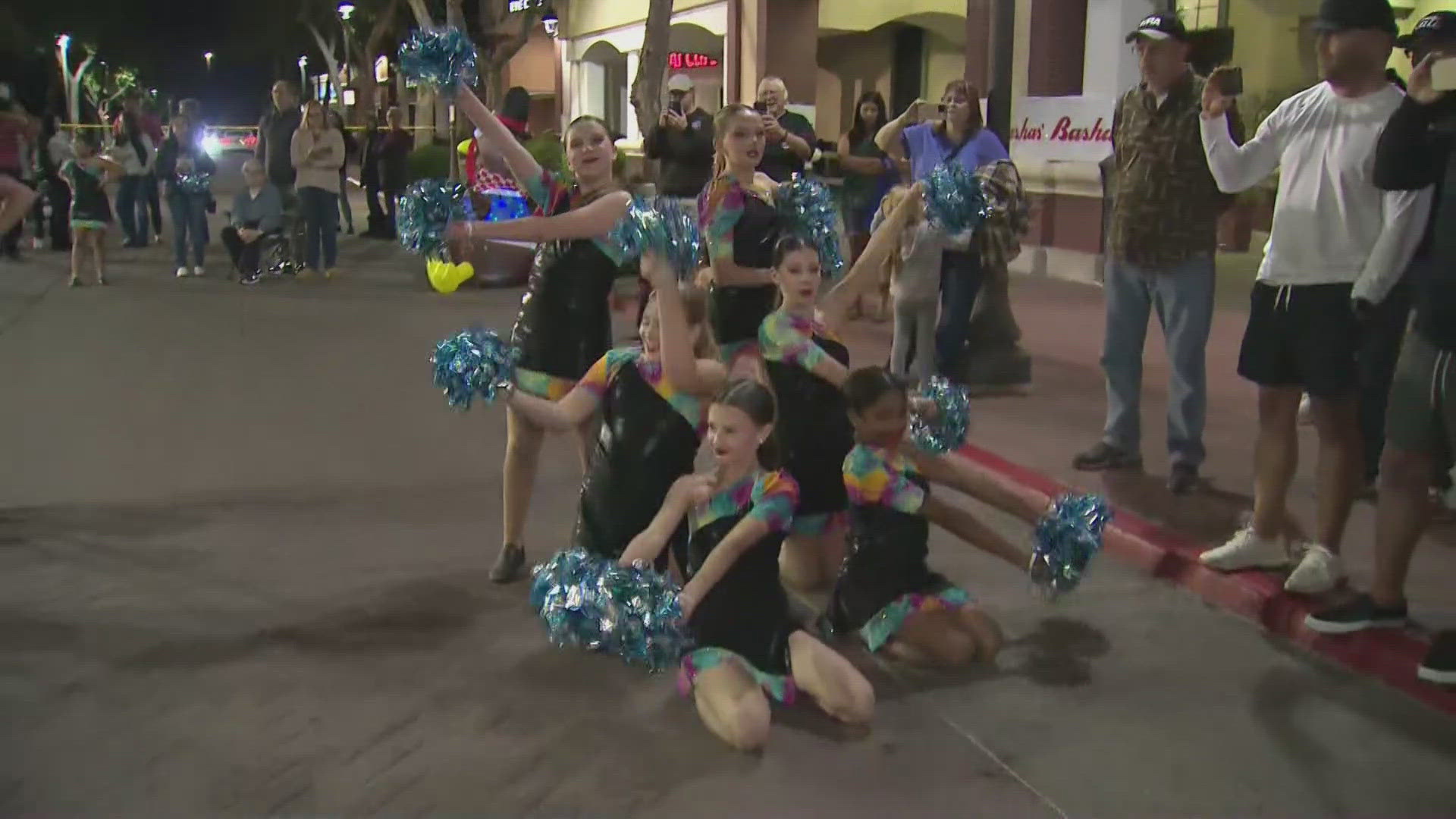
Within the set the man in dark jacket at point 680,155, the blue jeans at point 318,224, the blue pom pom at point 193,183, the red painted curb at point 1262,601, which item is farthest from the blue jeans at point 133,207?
the red painted curb at point 1262,601

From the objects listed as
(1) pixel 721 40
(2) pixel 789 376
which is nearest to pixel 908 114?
(2) pixel 789 376

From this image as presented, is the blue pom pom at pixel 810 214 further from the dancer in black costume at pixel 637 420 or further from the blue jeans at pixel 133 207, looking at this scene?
the blue jeans at pixel 133 207

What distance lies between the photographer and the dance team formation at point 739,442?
392 centimetres

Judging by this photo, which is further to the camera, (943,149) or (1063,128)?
(1063,128)

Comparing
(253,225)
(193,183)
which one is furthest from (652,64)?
(193,183)

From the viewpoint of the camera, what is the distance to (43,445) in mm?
7277

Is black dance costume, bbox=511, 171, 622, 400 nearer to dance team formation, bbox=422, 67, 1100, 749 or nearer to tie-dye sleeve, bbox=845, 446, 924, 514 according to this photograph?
dance team formation, bbox=422, 67, 1100, 749

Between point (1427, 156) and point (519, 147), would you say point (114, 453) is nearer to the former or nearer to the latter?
point (519, 147)

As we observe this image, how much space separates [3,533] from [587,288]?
293 centimetres

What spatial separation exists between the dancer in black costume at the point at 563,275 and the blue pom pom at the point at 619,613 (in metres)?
1.07

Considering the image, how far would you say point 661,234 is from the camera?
151 inches

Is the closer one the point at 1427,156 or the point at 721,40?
the point at 1427,156

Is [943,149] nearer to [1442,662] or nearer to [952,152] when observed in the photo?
[952,152]

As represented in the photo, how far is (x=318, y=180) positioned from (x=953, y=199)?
1083cm
